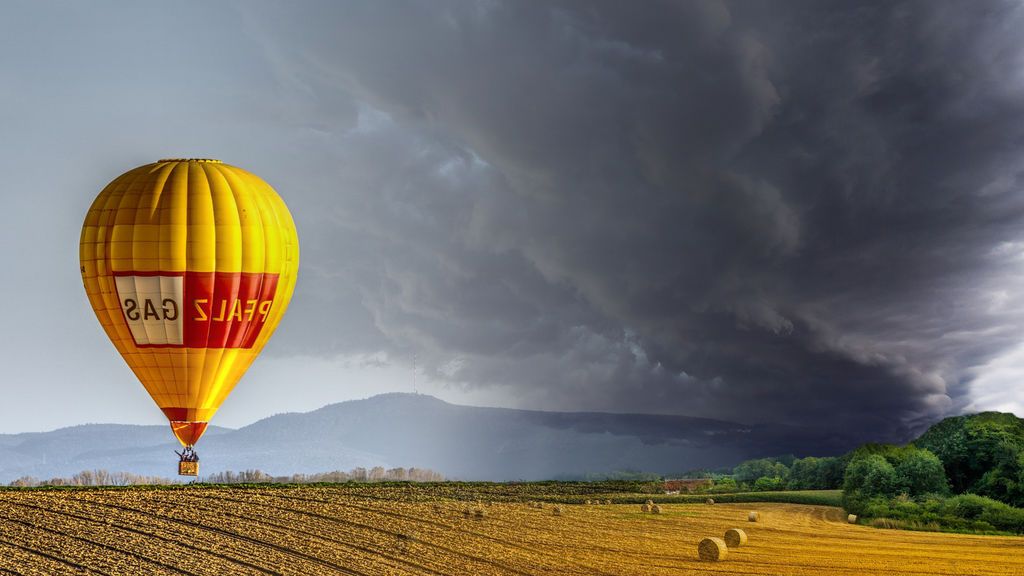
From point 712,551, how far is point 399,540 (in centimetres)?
1316

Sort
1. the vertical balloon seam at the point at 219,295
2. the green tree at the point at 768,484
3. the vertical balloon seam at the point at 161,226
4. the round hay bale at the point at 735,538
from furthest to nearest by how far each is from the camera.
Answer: the green tree at the point at 768,484 < the vertical balloon seam at the point at 219,295 < the vertical balloon seam at the point at 161,226 < the round hay bale at the point at 735,538

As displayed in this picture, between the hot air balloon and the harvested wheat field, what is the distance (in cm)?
634

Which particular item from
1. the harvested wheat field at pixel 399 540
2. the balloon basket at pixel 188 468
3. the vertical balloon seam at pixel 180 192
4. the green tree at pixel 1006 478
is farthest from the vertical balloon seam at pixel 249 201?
the green tree at pixel 1006 478

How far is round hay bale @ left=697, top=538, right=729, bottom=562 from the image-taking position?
41869 mm

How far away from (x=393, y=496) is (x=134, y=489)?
15679mm

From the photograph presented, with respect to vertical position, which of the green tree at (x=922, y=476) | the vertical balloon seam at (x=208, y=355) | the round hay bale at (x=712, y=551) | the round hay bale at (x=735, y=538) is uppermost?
the vertical balloon seam at (x=208, y=355)

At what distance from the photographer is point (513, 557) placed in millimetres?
39781

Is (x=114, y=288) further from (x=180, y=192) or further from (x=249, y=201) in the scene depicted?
(x=249, y=201)

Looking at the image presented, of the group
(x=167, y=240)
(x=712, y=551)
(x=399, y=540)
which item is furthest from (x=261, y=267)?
(x=712, y=551)

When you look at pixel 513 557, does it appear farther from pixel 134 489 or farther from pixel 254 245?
pixel 134 489

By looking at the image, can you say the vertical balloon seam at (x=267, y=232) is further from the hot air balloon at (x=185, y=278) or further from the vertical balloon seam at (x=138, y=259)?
the vertical balloon seam at (x=138, y=259)

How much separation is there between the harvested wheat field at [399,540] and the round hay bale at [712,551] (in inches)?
20.5

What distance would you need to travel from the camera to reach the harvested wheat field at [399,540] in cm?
3703

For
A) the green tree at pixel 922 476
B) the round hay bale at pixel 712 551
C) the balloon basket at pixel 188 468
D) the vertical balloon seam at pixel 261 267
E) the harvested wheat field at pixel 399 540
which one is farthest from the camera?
the green tree at pixel 922 476
